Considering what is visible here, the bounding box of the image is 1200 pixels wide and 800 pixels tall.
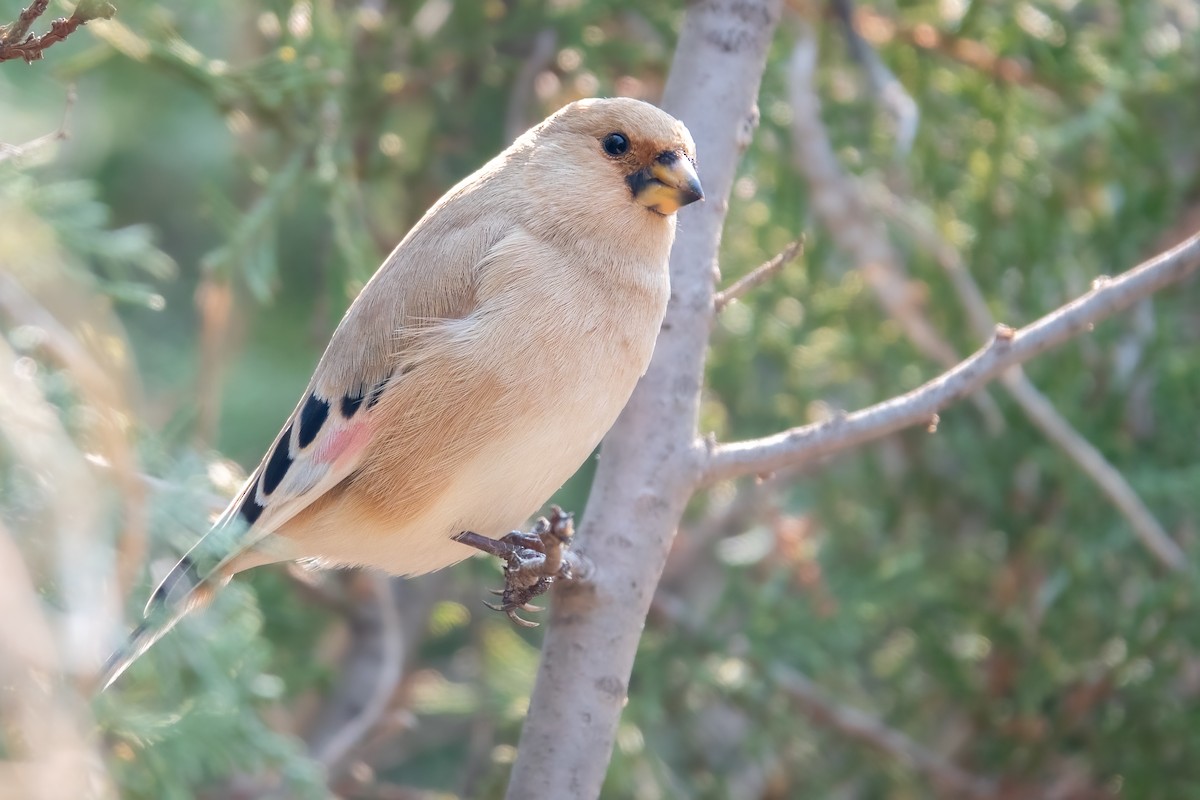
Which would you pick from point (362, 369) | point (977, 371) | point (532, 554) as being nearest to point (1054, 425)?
point (977, 371)

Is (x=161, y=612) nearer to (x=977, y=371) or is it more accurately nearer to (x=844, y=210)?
Result: (x=977, y=371)

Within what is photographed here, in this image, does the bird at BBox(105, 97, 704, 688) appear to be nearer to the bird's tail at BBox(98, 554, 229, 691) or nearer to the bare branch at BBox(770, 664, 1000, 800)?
the bird's tail at BBox(98, 554, 229, 691)

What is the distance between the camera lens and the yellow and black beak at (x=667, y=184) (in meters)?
2.88

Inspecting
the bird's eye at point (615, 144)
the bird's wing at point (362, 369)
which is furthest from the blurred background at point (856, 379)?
the bird's eye at point (615, 144)

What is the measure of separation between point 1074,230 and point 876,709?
1.84m

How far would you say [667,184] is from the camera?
294cm

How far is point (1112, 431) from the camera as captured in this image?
Result: 184 inches

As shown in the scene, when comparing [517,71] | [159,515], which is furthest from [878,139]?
[159,515]

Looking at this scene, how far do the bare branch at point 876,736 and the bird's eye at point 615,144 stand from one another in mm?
1958

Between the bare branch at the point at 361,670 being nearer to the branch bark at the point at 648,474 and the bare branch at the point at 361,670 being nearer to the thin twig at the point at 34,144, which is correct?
the branch bark at the point at 648,474

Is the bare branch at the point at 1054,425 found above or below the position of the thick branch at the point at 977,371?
above

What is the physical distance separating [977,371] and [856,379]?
90.8 inches

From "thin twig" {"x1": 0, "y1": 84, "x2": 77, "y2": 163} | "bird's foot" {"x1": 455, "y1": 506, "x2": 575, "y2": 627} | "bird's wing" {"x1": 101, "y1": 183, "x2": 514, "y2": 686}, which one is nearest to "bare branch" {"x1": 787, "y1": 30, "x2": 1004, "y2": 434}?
"bird's wing" {"x1": 101, "y1": 183, "x2": 514, "y2": 686}

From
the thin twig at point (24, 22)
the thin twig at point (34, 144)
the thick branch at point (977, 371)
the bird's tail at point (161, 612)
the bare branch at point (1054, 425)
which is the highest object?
the bare branch at point (1054, 425)
